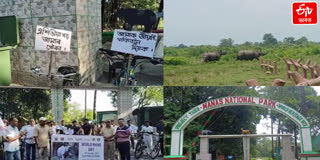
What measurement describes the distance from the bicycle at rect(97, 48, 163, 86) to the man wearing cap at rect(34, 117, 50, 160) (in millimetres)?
1138

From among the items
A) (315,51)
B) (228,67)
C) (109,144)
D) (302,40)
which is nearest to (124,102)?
(109,144)

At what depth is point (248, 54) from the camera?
602 centimetres

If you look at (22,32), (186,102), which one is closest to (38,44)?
(22,32)

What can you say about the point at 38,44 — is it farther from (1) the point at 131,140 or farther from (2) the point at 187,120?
(2) the point at 187,120

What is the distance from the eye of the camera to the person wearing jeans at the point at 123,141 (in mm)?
5859

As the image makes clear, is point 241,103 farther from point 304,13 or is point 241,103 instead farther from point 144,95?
point 304,13

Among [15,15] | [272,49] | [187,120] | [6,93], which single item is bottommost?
[187,120]

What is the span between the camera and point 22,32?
231 inches

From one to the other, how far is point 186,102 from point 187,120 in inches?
11.0

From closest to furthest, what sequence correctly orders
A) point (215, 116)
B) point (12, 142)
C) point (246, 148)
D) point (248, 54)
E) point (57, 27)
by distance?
point (57, 27) < point (12, 142) < point (246, 148) < point (248, 54) < point (215, 116)

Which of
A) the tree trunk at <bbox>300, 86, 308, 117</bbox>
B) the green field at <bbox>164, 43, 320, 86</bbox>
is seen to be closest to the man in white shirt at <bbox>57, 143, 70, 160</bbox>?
the green field at <bbox>164, 43, 320, 86</bbox>

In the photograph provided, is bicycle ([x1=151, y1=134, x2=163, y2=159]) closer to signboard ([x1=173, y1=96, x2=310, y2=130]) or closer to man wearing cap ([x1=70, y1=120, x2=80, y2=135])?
signboard ([x1=173, y1=96, x2=310, y2=130])

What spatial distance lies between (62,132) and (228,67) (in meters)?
2.57

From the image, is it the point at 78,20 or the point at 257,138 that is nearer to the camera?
the point at 78,20
